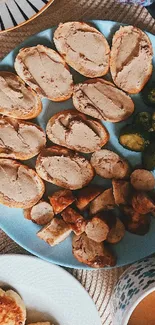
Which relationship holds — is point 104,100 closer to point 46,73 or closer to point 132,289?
point 46,73

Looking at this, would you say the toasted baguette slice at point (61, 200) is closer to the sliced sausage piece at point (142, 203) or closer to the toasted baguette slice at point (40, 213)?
the toasted baguette slice at point (40, 213)

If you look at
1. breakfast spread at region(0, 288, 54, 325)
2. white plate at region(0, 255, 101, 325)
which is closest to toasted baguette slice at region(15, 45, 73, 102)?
white plate at region(0, 255, 101, 325)

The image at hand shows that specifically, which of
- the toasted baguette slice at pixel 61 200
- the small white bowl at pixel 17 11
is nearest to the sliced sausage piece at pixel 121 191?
the toasted baguette slice at pixel 61 200

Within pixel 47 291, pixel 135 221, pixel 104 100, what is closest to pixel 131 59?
pixel 104 100

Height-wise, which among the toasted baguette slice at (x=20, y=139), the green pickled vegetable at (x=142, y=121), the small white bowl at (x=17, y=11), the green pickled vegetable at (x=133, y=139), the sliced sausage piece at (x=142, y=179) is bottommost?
the sliced sausage piece at (x=142, y=179)

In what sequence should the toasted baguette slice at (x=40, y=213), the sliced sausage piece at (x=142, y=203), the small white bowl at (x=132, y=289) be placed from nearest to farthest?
the small white bowl at (x=132, y=289) → the sliced sausage piece at (x=142, y=203) → the toasted baguette slice at (x=40, y=213)

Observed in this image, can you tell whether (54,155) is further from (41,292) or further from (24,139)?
(41,292)
